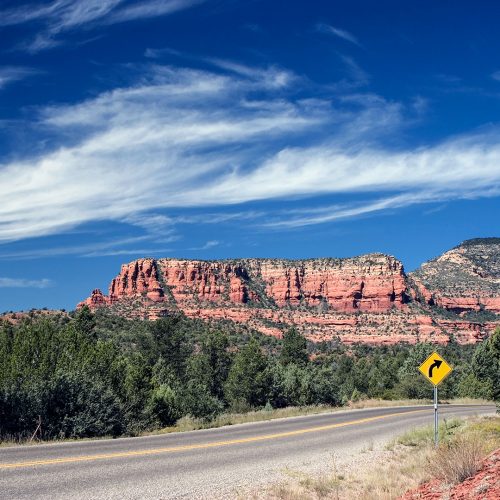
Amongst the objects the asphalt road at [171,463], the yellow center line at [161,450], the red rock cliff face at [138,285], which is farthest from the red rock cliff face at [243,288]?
the asphalt road at [171,463]

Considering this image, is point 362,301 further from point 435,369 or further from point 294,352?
point 435,369

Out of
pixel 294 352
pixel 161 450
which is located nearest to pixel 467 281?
pixel 294 352

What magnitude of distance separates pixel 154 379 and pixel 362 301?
6191 inches

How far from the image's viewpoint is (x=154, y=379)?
41219mm

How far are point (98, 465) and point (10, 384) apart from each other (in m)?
10.4

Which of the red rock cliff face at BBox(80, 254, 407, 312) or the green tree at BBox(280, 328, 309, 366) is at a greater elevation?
the red rock cliff face at BBox(80, 254, 407, 312)

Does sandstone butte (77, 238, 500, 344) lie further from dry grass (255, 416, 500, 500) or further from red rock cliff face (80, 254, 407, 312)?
dry grass (255, 416, 500, 500)

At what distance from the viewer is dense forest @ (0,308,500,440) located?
20.6 metres

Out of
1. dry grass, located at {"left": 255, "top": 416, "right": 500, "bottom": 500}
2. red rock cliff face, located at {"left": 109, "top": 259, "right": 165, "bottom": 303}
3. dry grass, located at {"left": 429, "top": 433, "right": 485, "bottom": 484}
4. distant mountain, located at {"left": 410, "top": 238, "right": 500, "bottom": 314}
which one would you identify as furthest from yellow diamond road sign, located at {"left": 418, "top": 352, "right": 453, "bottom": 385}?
→ red rock cliff face, located at {"left": 109, "top": 259, "right": 165, "bottom": 303}

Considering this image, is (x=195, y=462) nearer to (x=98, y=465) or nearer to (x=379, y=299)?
(x=98, y=465)

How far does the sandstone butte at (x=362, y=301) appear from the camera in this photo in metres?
154

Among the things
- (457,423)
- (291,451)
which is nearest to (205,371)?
(457,423)

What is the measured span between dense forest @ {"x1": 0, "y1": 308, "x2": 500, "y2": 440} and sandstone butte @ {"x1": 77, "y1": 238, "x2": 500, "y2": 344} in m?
49.0

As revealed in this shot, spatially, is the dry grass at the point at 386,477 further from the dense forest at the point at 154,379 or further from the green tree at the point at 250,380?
the green tree at the point at 250,380
